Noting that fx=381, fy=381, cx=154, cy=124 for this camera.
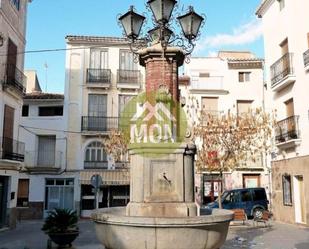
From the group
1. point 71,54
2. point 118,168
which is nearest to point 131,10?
point 118,168

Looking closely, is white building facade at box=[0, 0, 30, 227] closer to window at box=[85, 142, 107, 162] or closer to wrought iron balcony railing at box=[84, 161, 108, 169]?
wrought iron balcony railing at box=[84, 161, 108, 169]

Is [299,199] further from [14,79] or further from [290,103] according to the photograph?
[14,79]

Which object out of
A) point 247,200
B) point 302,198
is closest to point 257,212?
point 247,200

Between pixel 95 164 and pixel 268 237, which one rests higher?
pixel 95 164

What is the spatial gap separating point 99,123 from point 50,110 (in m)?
3.65

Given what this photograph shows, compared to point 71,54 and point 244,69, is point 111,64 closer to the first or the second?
point 71,54

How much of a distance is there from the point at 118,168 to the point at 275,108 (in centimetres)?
1097

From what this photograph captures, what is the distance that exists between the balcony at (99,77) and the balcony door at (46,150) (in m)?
4.76

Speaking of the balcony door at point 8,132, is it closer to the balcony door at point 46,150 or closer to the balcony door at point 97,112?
the balcony door at point 46,150

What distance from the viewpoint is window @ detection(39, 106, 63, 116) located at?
87.5 ft

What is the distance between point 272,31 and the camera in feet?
69.8

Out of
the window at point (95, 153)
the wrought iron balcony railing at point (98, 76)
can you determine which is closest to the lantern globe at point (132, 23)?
the window at point (95, 153)

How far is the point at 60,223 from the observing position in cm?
1180

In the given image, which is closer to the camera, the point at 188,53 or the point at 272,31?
the point at 188,53
